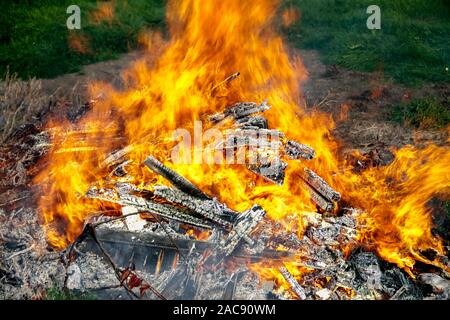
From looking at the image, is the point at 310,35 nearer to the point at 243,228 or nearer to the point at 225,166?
the point at 225,166

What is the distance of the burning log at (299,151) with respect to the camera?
5848 millimetres

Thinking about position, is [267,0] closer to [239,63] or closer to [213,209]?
[239,63]

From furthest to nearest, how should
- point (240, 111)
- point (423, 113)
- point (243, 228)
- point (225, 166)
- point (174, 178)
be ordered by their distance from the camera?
point (423, 113)
point (240, 111)
point (225, 166)
point (174, 178)
point (243, 228)

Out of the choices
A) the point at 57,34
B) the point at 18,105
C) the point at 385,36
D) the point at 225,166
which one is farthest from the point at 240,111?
the point at 57,34

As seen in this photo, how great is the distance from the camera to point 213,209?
514cm

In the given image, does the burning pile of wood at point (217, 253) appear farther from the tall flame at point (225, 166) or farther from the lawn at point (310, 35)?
the lawn at point (310, 35)

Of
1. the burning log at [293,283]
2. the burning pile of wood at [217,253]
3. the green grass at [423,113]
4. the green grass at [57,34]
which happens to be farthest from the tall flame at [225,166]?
the green grass at [57,34]

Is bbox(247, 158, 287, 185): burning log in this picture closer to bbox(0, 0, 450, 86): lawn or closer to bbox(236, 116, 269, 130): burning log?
bbox(236, 116, 269, 130): burning log

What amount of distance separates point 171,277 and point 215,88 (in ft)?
11.7

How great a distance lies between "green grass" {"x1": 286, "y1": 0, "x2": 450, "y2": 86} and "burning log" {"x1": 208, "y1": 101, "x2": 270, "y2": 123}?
4.34 meters

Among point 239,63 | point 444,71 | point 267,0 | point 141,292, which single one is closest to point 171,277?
point 141,292

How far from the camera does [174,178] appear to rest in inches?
213

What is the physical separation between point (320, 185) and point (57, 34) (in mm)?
8864

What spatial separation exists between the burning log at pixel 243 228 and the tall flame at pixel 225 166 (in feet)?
1.10
